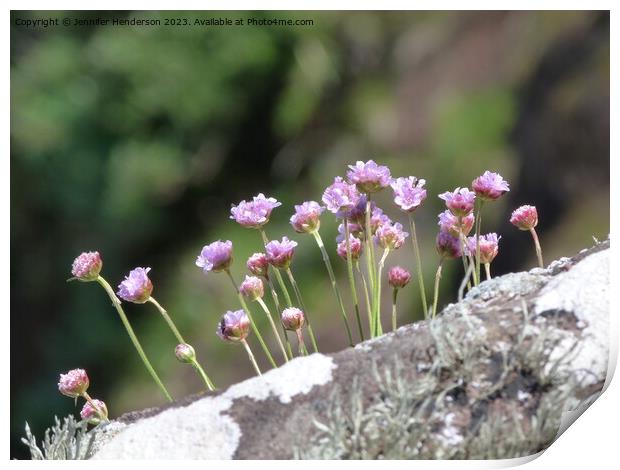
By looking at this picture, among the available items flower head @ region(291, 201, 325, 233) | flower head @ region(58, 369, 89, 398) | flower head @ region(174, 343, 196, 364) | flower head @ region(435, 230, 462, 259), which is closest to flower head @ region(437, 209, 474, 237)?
flower head @ region(435, 230, 462, 259)

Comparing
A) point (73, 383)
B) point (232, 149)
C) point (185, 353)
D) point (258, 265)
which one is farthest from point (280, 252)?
point (232, 149)

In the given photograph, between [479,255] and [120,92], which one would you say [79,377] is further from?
[120,92]

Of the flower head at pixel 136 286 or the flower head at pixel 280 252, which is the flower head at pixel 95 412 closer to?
the flower head at pixel 136 286

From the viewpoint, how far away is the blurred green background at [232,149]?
1.60 m

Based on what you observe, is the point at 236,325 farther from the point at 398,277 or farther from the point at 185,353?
the point at 398,277

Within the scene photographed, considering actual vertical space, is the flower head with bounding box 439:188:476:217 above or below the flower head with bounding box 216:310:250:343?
above

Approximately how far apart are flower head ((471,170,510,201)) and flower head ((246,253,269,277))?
0.22 m

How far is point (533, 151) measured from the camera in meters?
1.69

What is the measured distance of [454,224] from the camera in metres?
1.01

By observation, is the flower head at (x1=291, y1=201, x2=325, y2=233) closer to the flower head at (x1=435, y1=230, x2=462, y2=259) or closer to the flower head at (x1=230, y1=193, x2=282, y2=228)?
the flower head at (x1=230, y1=193, x2=282, y2=228)

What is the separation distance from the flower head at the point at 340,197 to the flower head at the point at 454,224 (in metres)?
0.10

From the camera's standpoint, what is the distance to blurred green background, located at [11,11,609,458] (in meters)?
1.60

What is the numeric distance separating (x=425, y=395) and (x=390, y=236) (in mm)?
180
